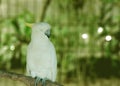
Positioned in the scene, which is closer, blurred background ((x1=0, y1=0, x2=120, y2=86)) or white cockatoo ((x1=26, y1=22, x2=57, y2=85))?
white cockatoo ((x1=26, y1=22, x2=57, y2=85))

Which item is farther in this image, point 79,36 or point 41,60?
point 79,36

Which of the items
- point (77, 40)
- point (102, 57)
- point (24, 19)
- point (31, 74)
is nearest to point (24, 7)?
point (24, 19)

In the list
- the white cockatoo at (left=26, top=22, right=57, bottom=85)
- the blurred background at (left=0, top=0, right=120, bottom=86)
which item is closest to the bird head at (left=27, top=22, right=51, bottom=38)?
the white cockatoo at (left=26, top=22, right=57, bottom=85)

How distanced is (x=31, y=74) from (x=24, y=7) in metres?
2.07

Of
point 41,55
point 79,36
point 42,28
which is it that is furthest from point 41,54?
point 79,36

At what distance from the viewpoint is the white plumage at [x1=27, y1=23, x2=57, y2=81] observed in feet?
8.74

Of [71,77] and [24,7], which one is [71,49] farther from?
[24,7]

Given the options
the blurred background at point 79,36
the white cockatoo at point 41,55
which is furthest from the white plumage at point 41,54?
the blurred background at point 79,36

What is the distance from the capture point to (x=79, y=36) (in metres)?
4.77

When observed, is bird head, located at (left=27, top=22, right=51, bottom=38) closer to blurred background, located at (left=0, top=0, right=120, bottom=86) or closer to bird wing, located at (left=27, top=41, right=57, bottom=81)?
bird wing, located at (left=27, top=41, right=57, bottom=81)

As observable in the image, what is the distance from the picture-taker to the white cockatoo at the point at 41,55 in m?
2.66

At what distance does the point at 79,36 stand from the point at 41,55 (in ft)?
6.90

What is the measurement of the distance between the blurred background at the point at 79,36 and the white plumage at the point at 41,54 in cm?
199

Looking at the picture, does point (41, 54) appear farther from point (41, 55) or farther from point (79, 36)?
point (79, 36)
